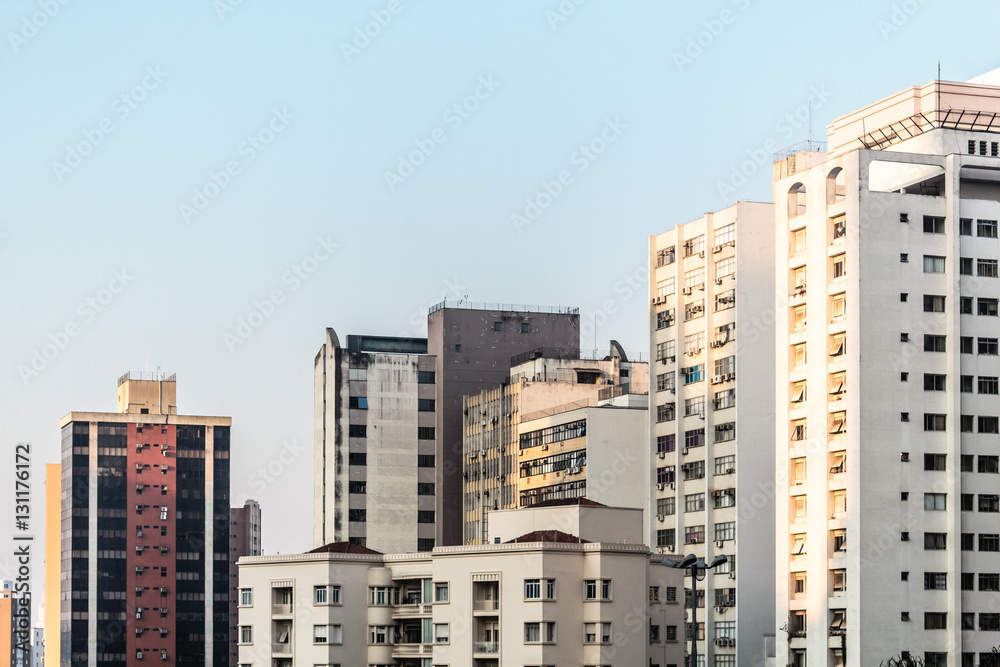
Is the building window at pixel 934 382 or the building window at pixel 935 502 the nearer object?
the building window at pixel 935 502

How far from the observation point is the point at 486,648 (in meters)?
95.7

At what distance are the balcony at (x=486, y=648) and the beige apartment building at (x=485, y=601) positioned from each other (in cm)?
8

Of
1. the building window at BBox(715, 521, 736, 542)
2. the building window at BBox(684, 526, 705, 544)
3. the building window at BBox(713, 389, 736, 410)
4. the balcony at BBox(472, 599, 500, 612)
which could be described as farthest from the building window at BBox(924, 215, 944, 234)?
the balcony at BBox(472, 599, 500, 612)

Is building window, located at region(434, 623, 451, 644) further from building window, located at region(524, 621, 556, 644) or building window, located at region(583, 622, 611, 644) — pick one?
A: building window, located at region(583, 622, 611, 644)

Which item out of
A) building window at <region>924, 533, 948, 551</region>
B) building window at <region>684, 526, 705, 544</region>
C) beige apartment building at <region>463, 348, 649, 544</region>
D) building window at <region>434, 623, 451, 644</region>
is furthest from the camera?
beige apartment building at <region>463, 348, 649, 544</region>

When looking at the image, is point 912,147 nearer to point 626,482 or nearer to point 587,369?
point 626,482

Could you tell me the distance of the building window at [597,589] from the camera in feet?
310

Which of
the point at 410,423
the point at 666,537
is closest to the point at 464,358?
the point at 410,423

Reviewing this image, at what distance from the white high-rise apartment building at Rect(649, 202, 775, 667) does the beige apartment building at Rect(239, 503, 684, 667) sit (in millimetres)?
6026

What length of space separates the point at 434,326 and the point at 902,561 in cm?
6211

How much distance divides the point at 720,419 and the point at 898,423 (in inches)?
639

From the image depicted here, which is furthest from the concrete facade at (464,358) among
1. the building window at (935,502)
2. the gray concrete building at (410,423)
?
the building window at (935,502)

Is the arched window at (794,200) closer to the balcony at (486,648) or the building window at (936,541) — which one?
the building window at (936,541)

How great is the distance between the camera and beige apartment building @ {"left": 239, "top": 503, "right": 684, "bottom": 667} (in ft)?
308
